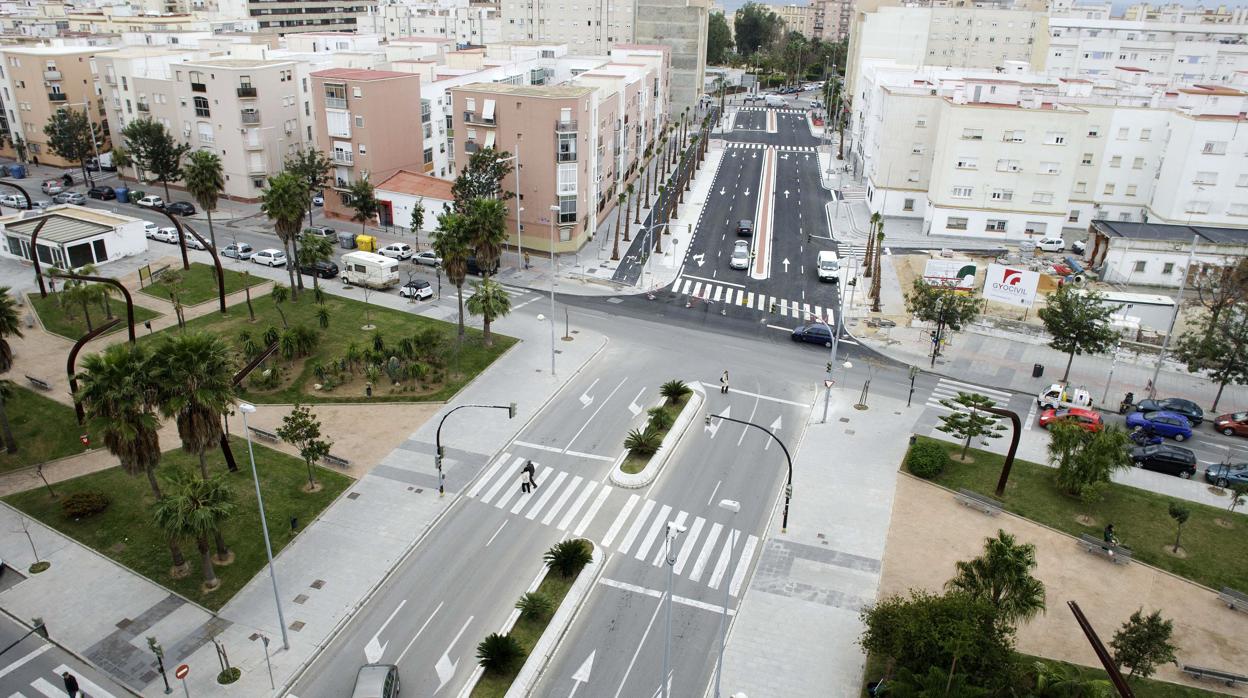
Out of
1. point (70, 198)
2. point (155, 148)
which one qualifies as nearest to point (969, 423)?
point (155, 148)

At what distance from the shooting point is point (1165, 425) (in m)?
47.6

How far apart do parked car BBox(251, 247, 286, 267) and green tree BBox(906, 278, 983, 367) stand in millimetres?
52036

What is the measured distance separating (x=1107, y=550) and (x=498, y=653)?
27.7m

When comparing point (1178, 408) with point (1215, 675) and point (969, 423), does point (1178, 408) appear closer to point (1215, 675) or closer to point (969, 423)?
point (969, 423)

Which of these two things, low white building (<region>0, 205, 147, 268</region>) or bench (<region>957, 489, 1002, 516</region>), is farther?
low white building (<region>0, 205, 147, 268</region>)

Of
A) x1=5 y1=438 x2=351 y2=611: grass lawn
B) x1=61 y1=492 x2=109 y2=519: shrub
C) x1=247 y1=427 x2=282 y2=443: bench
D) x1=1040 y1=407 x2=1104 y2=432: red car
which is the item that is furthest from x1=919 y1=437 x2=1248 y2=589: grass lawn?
x1=61 y1=492 x2=109 y2=519: shrub

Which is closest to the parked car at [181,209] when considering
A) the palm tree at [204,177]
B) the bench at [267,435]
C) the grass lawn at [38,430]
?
the palm tree at [204,177]

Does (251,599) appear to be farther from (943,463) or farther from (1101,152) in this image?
(1101,152)

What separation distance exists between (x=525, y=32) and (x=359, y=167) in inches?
3348

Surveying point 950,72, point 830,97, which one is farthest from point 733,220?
point 830,97

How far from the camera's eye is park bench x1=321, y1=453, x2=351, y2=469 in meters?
42.4

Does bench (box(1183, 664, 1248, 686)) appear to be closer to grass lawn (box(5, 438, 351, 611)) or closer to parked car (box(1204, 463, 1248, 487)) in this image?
parked car (box(1204, 463, 1248, 487))

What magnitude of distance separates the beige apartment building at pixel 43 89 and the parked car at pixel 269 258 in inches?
1867

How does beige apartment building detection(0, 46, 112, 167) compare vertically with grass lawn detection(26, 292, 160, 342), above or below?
above
